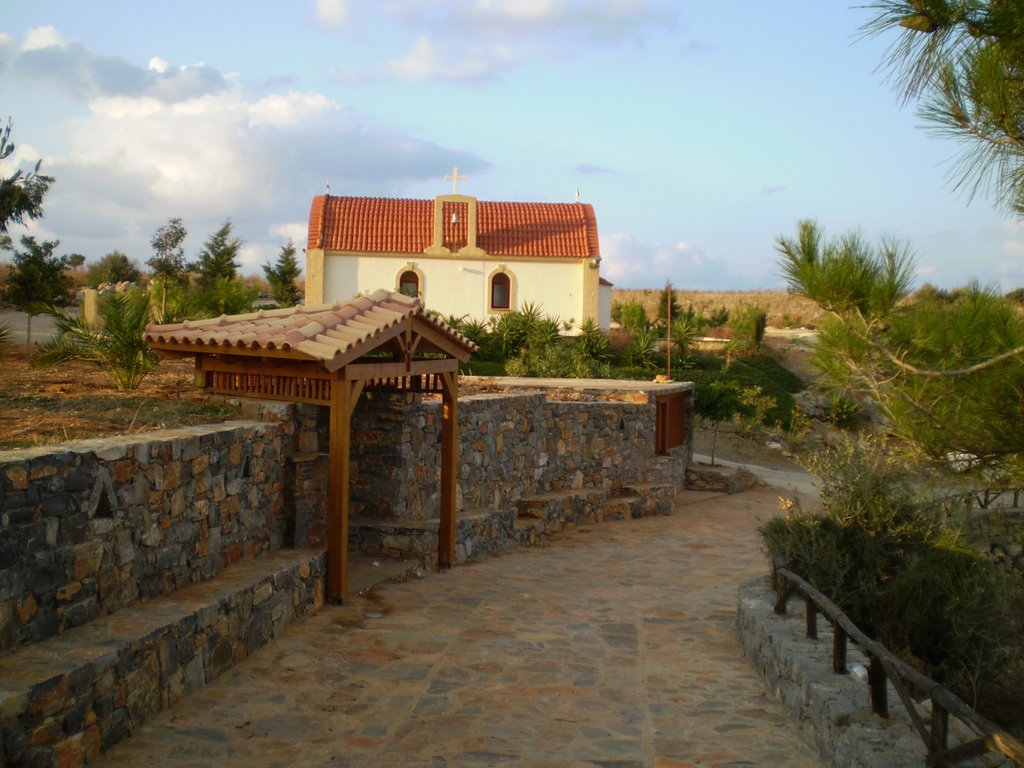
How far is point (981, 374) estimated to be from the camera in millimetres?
7211

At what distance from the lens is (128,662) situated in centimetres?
523

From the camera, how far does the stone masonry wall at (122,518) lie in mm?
4973

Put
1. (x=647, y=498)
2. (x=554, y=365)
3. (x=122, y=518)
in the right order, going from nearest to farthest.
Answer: (x=122, y=518), (x=647, y=498), (x=554, y=365)

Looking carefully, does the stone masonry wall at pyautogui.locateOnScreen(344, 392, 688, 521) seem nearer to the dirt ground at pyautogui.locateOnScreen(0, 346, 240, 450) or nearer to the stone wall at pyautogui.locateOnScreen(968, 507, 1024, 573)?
the dirt ground at pyautogui.locateOnScreen(0, 346, 240, 450)

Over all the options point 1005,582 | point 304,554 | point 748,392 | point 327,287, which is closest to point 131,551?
point 304,554

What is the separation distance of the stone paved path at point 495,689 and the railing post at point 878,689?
56cm

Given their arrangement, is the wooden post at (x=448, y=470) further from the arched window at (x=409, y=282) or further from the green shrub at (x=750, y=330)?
the green shrub at (x=750, y=330)

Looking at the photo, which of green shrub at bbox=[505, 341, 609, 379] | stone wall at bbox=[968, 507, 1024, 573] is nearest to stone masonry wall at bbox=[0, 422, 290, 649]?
stone wall at bbox=[968, 507, 1024, 573]

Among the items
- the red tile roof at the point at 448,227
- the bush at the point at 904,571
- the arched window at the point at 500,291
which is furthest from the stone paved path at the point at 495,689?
the red tile roof at the point at 448,227

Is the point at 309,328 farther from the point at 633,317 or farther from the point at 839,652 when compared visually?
the point at 633,317

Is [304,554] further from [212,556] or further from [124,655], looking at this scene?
[124,655]

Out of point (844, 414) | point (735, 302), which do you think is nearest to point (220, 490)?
point (844, 414)

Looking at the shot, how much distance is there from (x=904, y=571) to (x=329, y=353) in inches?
200

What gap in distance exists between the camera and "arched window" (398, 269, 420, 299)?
110 ft
